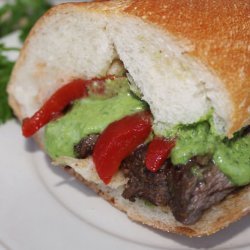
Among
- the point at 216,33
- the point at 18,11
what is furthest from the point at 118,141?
the point at 18,11

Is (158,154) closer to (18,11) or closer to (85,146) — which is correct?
(85,146)

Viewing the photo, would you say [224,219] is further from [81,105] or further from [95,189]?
[81,105]

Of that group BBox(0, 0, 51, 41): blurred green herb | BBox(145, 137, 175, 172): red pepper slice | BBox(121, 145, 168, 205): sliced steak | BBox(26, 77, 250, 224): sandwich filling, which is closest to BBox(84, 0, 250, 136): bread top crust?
BBox(26, 77, 250, 224): sandwich filling

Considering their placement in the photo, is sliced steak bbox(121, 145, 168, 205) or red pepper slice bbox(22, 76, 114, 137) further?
red pepper slice bbox(22, 76, 114, 137)

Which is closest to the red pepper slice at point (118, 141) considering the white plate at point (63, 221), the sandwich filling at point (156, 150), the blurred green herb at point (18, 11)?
the sandwich filling at point (156, 150)

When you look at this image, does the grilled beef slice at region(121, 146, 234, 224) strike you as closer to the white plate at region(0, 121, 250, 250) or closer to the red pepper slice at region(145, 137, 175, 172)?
the red pepper slice at region(145, 137, 175, 172)

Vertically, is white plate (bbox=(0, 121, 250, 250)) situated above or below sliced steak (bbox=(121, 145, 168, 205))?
below
